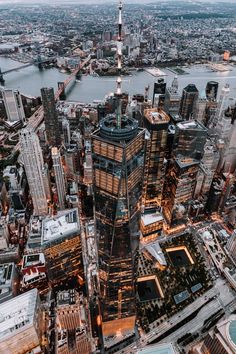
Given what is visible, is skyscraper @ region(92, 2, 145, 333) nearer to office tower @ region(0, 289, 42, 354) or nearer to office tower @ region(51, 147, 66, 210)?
office tower @ region(0, 289, 42, 354)

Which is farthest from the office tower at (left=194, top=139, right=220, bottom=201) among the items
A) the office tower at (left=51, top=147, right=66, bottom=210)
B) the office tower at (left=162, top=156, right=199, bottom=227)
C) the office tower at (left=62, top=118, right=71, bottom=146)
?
the office tower at (left=62, top=118, right=71, bottom=146)

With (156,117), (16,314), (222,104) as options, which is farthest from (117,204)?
(222,104)

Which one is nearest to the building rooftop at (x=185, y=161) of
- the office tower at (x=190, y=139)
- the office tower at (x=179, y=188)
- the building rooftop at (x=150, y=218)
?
the office tower at (x=179, y=188)

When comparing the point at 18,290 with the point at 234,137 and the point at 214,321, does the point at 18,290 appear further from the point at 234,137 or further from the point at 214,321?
the point at 234,137

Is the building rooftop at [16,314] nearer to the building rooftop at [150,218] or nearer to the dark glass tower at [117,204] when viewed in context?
the dark glass tower at [117,204]

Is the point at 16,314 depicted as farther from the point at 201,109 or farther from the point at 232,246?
the point at 201,109

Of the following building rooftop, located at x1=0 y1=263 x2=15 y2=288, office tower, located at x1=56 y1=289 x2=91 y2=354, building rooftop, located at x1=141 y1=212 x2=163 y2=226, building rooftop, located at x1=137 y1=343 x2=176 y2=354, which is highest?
building rooftop, located at x1=137 y1=343 x2=176 y2=354
